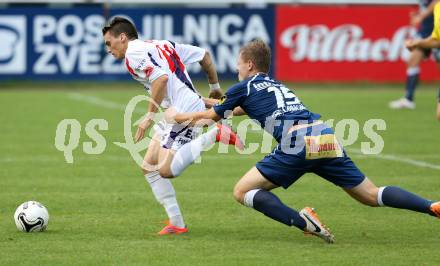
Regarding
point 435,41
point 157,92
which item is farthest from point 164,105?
point 435,41

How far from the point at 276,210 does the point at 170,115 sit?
1.20 metres

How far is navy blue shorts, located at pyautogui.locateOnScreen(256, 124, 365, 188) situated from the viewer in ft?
24.2

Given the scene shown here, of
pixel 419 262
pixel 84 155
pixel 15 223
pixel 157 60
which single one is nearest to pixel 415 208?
pixel 419 262

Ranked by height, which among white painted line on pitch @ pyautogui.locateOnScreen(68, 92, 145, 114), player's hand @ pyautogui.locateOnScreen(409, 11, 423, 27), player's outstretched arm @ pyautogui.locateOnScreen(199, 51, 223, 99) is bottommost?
white painted line on pitch @ pyautogui.locateOnScreen(68, 92, 145, 114)

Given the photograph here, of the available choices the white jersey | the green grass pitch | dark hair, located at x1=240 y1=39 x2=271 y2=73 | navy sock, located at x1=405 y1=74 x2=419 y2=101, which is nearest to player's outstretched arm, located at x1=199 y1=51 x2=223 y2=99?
the white jersey

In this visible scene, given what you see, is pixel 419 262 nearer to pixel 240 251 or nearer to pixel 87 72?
pixel 240 251

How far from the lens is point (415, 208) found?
745 cm

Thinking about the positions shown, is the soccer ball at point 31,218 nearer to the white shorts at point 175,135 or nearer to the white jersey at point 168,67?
the white shorts at point 175,135

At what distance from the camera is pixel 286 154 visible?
741 centimetres

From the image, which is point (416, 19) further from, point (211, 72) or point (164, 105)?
point (164, 105)

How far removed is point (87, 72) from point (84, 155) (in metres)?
9.50

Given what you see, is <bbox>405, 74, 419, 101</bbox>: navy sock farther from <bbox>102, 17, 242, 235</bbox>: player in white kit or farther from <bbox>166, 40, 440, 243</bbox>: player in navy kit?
<bbox>166, 40, 440, 243</bbox>: player in navy kit

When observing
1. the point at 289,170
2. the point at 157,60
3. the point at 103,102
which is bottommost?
the point at 103,102

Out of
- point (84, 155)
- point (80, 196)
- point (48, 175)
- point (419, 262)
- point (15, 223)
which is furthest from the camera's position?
point (84, 155)
